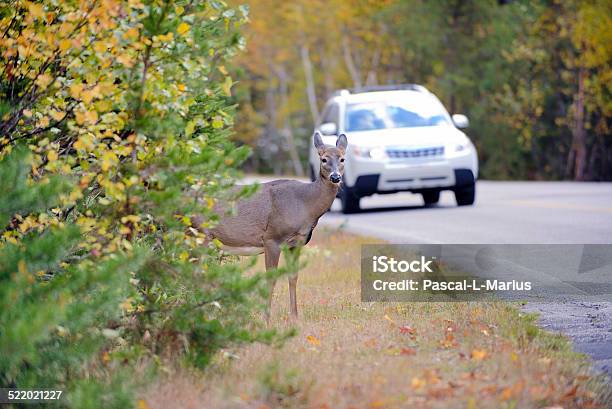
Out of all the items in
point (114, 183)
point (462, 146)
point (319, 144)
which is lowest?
point (462, 146)

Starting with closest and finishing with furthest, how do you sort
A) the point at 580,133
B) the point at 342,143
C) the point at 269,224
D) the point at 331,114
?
the point at 269,224
the point at 342,143
the point at 331,114
the point at 580,133

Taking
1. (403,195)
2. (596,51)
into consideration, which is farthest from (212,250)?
(596,51)

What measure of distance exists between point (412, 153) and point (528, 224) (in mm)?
4011

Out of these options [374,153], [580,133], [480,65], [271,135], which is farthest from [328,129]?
[271,135]

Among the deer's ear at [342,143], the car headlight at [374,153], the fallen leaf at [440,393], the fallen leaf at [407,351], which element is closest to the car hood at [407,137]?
the car headlight at [374,153]

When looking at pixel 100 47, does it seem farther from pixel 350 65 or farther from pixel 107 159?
pixel 350 65

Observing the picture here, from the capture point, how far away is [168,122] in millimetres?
7688

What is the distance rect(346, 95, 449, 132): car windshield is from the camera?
75.7 feet

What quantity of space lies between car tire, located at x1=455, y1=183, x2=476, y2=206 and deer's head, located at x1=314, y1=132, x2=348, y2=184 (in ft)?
36.4

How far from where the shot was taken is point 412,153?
22.1 m

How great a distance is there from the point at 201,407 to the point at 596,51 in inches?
1219

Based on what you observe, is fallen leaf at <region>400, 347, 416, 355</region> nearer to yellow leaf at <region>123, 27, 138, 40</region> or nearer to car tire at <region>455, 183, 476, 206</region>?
Answer: yellow leaf at <region>123, 27, 138, 40</region>

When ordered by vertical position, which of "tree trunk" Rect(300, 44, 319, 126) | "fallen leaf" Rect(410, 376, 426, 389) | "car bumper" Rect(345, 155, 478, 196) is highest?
"fallen leaf" Rect(410, 376, 426, 389)

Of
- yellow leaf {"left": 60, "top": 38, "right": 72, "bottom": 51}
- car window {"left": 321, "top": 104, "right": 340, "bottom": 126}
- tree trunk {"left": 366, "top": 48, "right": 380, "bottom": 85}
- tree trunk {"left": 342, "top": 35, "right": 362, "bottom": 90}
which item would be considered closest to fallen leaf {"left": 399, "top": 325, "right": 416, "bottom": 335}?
yellow leaf {"left": 60, "top": 38, "right": 72, "bottom": 51}
